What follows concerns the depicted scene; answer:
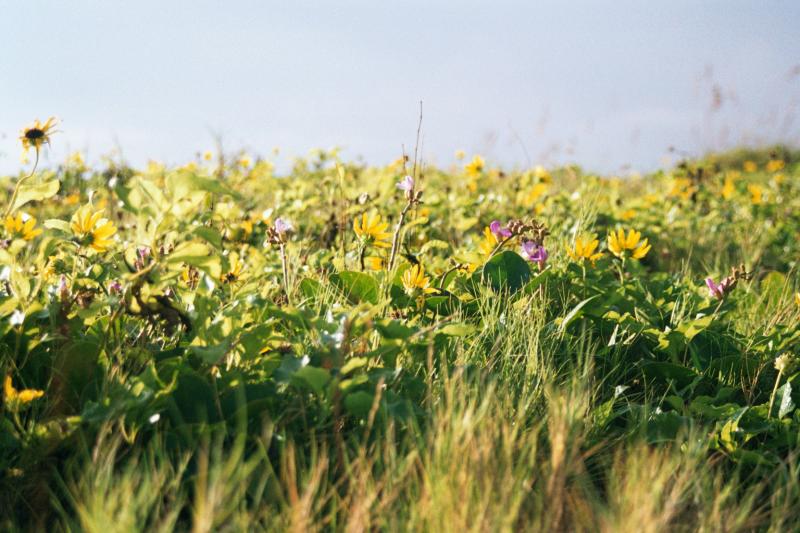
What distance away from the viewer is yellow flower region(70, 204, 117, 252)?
1862mm

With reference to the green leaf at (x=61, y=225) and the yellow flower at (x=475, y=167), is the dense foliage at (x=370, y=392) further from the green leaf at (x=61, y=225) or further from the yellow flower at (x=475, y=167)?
the yellow flower at (x=475, y=167)

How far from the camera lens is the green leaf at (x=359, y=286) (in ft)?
7.25

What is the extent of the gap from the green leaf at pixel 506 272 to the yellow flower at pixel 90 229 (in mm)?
1006

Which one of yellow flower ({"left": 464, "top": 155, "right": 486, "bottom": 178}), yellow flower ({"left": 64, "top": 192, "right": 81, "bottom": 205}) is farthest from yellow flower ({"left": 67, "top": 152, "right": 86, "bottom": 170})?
yellow flower ({"left": 464, "top": 155, "right": 486, "bottom": 178})

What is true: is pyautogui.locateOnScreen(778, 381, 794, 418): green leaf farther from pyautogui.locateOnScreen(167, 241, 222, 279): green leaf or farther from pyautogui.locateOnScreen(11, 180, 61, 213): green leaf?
pyautogui.locateOnScreen(11, 180, 61, 213): green leaf

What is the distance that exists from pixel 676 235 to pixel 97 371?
3814 millimetres

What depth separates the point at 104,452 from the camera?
1.45m

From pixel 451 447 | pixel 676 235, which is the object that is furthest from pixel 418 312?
pixel 676 235

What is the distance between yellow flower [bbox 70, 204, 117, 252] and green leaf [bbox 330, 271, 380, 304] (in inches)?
24.4

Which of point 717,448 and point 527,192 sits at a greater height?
point 527,192

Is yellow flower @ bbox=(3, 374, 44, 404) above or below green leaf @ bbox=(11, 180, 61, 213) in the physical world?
below

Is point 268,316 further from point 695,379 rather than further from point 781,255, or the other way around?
point 781,255

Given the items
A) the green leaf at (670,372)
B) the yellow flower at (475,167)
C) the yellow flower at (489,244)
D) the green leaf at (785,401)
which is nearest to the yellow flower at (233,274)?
the yellow flower at (489,244)

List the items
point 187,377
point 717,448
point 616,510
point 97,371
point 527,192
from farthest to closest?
1. point 527,192
2. point 717,448
3. point 97,371
4. point 187,377
5. point 616,510
